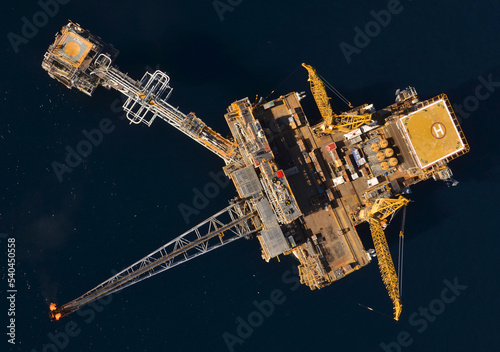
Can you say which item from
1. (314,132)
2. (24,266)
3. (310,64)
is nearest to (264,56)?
(310,64)

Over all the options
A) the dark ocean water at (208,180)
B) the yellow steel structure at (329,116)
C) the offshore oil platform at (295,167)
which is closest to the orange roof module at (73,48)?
the offshore oil platform at (295,167)

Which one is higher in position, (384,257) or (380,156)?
(380,156)

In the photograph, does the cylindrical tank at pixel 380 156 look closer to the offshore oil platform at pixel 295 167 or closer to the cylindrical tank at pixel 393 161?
the offshore oil platform at pixel 295 167

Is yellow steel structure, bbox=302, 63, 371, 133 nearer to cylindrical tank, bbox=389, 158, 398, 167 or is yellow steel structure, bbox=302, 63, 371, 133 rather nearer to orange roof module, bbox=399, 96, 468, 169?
orange roof module, bbox=399, 96, 468, 169

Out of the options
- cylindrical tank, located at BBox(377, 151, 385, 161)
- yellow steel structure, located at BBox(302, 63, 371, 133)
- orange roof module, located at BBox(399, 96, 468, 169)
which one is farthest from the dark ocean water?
cylindrical tank, located at BBox(377, 151, 385, 161)

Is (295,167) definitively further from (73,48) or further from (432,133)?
(73,48)

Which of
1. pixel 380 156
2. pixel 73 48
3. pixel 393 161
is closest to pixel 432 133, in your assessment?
pixel 393 161
